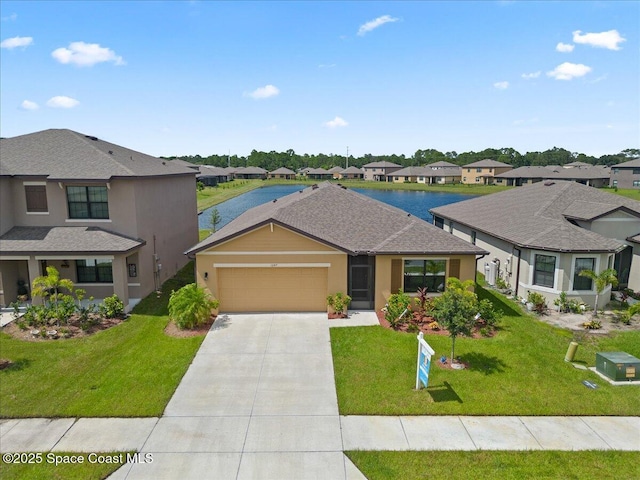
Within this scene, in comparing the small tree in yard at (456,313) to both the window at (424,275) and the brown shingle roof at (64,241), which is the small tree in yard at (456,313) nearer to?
the window at (424,275)

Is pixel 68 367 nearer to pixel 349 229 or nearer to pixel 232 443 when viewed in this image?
pixel 232 443

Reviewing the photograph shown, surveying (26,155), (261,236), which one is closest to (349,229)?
(261,236)

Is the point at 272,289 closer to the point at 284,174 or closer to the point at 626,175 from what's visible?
the point at 626,175

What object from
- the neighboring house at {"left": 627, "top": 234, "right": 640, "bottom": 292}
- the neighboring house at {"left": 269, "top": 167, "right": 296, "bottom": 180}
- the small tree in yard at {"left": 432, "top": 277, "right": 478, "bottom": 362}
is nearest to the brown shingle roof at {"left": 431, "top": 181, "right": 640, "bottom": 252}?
the neighboring house at {"left": 627, "top": 234, "right": 640, "bottom": 292}

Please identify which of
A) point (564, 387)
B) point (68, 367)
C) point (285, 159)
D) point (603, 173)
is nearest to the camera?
point (564, 387)

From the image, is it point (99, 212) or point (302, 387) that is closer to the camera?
point (302, 387)

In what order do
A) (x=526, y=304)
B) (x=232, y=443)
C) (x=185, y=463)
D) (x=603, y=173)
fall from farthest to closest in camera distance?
1. (x=603, y=173)
2. (x=526, y=304)
3. (x=232, y=443)
4. (x=185, y=463)

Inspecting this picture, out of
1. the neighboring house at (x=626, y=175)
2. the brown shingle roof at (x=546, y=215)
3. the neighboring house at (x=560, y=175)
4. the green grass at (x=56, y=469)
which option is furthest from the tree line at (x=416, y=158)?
the green grass at (x=56, y=469)
